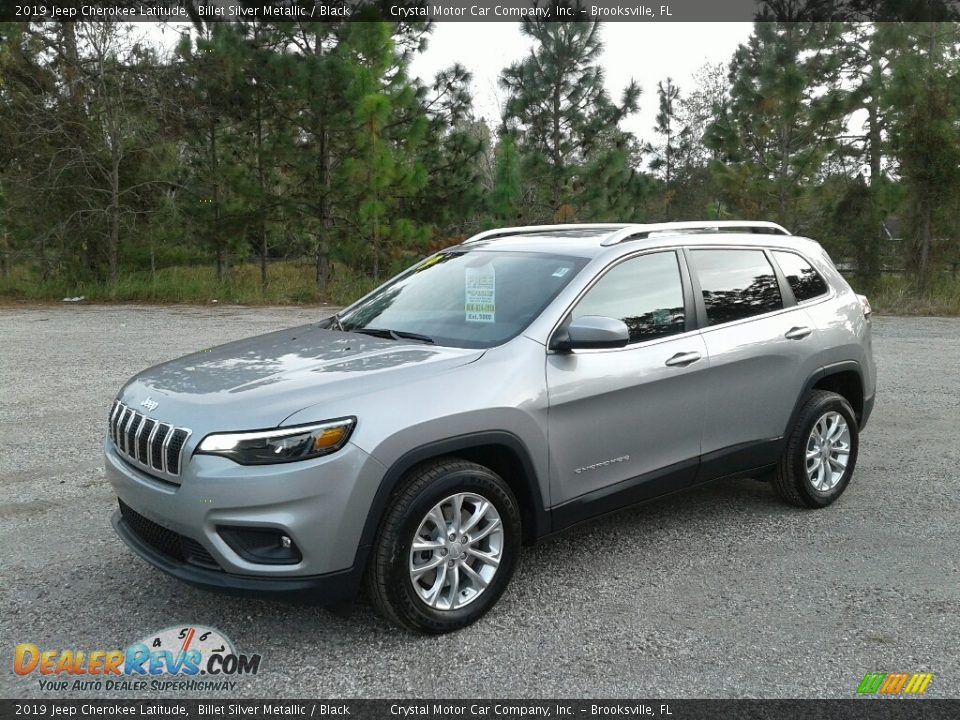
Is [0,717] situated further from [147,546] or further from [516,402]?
[516,402]

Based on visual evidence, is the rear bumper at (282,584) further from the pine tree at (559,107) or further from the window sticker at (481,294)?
the pine tree at (559,107)

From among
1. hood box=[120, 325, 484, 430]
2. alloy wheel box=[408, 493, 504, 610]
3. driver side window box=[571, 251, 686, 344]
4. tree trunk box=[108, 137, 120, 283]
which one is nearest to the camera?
hood box=[120, 325, 484, 430]

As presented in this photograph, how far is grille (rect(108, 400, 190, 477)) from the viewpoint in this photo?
10.7ft

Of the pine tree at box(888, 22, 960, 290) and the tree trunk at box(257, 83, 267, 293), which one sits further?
the tree trunk at box(257, 83, 267, 293)

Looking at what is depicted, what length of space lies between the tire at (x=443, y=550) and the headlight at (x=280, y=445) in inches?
15.8

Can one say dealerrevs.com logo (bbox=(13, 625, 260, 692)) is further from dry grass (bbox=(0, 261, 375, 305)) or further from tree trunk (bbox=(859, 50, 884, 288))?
tree trunk (bbox=(859, 50, 884, 288))

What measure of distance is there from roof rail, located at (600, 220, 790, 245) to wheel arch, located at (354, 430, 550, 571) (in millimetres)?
1360

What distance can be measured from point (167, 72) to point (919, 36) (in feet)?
57.1

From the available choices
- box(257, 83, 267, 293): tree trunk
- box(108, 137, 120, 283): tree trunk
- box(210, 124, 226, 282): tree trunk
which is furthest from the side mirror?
box(108, 137, 120, 283): tree trunk

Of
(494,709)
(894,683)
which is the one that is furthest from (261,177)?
(894,683)

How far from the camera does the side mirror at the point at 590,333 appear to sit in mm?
3701

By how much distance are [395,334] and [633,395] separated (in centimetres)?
124

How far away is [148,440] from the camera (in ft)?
11.2

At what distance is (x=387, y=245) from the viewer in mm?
19594
